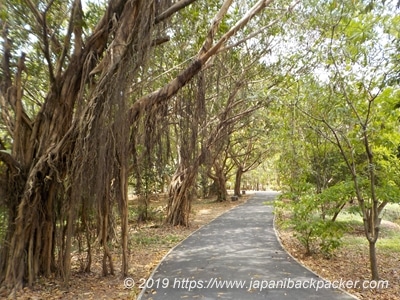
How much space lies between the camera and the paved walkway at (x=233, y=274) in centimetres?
→ 500

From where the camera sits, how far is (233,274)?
6012mm

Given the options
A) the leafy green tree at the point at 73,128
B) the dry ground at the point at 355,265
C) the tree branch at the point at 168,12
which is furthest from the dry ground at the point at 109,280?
the tree branch at the point at 168,12

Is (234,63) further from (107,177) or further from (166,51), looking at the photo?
(107,177)

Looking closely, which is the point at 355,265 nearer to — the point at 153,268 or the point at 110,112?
the point at 153,268

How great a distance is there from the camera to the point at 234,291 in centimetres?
513

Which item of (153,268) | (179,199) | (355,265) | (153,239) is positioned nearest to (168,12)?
(153,268)

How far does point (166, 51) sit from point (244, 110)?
17.8 feet

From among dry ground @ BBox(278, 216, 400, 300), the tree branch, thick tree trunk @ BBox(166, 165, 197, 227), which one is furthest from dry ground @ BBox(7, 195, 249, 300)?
the tree branch

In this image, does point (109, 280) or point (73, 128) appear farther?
point (109, 280)

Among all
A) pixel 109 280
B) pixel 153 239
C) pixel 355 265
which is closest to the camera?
pixel 109 280

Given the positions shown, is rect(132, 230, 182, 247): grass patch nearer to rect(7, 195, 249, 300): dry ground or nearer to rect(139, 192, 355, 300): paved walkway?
rect(7, 195, 249, 300): dry ground

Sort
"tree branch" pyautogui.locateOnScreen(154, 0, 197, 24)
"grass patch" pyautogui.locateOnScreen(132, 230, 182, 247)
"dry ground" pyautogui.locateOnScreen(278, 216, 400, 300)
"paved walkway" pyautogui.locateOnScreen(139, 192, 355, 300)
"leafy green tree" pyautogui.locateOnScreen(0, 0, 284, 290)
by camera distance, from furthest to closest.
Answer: "grass patch" pyautogui.locateOnScreen(132, 230, 182, 247) < "dry ground" pyautogui.locateOnScreen(278, 216, 400, 300) < "paved walkway" pyautogui.locateOnScreen(139, 192, 355, 300) < "tree branch" pyautogui.locateOnScreen(154, 0, 197, 24) < "leafy green tree" pyautogui.locateOnScreen(0, 0, 284, 290)

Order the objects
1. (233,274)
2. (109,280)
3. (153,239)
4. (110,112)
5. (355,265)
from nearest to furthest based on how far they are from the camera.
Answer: (110,112) → (109,280) → (233,274) → (355,265) → (153,239)

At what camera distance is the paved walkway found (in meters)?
5.00
